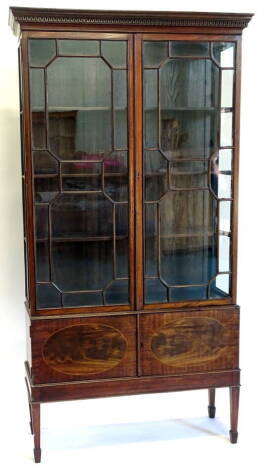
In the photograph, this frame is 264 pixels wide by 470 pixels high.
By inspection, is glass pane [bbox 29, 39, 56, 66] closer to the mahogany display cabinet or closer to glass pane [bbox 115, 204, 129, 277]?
the mahogany display cabinet

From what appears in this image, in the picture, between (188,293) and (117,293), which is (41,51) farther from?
(188,293)

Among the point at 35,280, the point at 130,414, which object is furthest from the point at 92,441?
the point at 35,280

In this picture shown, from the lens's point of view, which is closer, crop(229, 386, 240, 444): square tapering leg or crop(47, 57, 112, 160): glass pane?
crop(47, 57, 112, 160): glass pane

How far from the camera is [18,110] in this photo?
304 centimetres

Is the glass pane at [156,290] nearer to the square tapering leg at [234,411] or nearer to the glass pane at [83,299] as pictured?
the glass pane at [83,299]

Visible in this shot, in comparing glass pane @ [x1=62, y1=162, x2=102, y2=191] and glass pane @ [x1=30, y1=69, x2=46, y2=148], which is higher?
glass pane @ [x1=30, y1=69, x2=46, y2=148]

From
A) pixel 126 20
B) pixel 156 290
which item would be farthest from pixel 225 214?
pixel 126 20

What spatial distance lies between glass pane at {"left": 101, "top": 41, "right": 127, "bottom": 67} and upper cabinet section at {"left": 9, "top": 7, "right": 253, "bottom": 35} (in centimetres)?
6

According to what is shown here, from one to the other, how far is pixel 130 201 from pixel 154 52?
618 millimetres

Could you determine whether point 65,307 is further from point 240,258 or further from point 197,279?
point 240,258

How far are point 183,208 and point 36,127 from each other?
0.71 metres

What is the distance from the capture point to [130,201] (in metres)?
2.62

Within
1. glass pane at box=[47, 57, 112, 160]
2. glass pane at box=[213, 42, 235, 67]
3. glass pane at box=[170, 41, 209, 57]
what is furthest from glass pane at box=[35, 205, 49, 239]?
glass pane at box=[213, 42, 235, 67]

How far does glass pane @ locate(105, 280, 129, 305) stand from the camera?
266 centimetres
